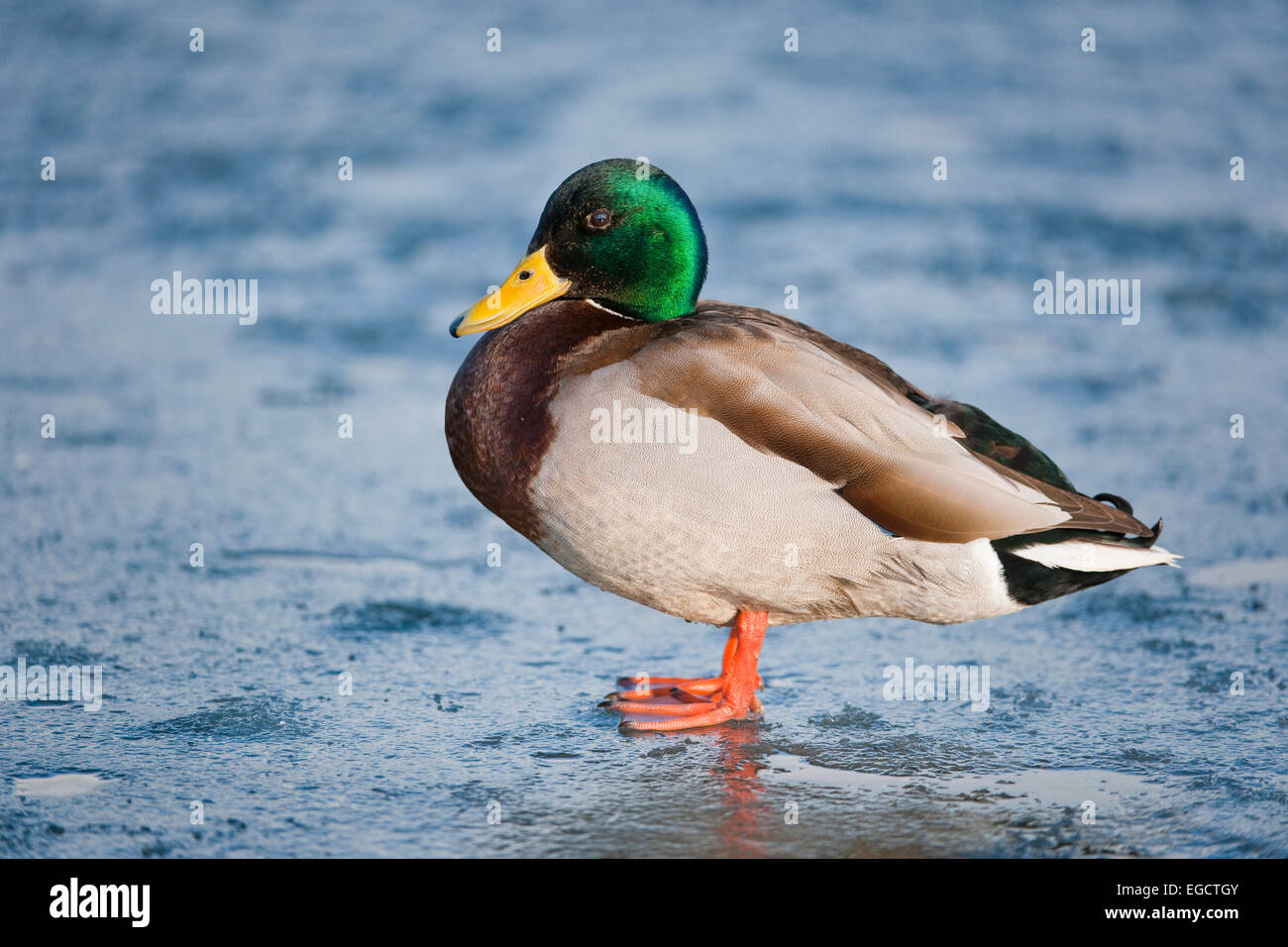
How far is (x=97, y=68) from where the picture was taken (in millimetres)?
9953

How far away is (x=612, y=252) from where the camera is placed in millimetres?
3684

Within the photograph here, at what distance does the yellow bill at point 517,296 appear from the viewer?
145 inches

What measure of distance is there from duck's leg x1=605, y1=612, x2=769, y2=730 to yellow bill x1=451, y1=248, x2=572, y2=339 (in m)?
0.96

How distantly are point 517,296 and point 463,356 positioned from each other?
3.06 meters

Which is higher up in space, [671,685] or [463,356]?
[463,356]

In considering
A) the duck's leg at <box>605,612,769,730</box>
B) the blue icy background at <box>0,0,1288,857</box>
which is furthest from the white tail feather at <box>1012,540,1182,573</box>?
the duck's leg at <box>605,612,769,730</box>

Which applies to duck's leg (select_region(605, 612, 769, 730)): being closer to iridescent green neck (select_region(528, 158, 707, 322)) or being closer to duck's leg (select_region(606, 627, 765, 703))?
duck's leg (select_region(606, 627, 765, 703))

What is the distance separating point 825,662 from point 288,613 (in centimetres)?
157

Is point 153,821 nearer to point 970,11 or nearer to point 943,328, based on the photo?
point 943,328

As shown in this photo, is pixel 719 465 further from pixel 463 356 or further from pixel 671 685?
pixel 463 356

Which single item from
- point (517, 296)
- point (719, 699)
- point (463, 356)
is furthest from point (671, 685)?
point (463, 356)

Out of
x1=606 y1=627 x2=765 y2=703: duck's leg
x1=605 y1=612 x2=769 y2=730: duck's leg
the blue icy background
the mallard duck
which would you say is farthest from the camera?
x1=606 y1=627 x2=765 y2=703: duck's leg

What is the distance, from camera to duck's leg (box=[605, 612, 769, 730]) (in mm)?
3605

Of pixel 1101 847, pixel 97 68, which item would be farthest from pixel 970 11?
pixel 1101 847
